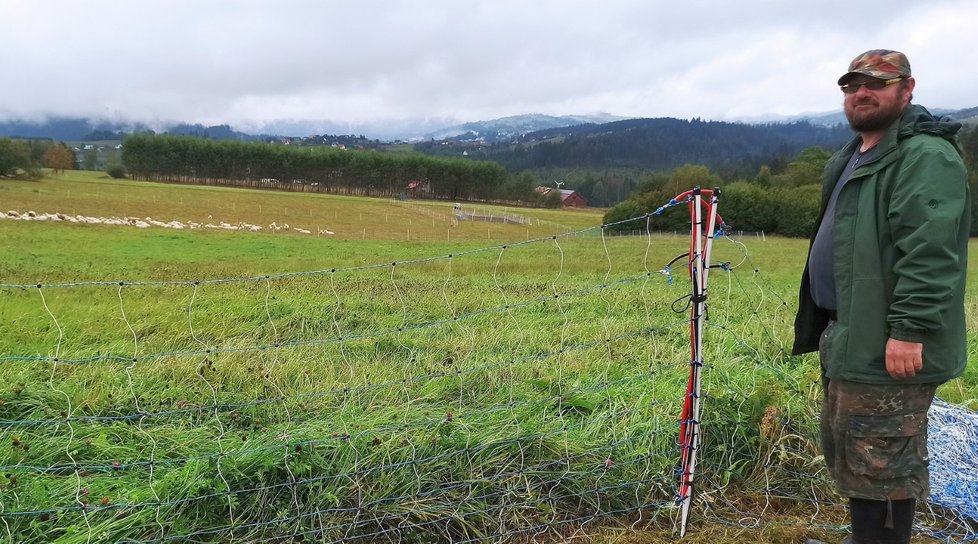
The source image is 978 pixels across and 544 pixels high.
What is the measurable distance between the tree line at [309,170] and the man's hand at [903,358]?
89706mm

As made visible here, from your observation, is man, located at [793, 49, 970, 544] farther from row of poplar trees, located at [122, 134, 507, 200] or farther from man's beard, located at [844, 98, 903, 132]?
row of poplar trees, located at [122, 134, 507, 200]

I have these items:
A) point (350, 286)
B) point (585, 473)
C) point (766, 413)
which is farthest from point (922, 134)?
point (350, 286)

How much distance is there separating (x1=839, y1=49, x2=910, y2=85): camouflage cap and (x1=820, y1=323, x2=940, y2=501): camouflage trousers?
123 cm

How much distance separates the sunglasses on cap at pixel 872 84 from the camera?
2383 mm

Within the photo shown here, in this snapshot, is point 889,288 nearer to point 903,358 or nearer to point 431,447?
point 903,358

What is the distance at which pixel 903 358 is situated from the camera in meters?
2.30

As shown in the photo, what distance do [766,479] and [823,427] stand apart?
977 millimetres

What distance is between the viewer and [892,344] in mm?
2311

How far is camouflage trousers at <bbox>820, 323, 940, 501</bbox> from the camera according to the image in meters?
2.43

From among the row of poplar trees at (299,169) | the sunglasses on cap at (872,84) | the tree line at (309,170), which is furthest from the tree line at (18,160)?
the sunglasses on cap at (872,84)

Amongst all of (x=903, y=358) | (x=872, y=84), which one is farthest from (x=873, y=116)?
(x=903, y=358)

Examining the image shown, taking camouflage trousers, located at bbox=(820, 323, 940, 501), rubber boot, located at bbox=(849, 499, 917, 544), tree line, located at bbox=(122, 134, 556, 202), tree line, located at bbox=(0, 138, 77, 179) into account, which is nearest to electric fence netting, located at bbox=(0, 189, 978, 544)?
rubber boot, located at bbox=(849, 499, 917, 544)

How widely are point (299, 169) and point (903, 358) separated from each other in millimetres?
93053

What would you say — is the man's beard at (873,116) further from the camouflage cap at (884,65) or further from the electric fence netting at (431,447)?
the electric fence netting at (431,447)
